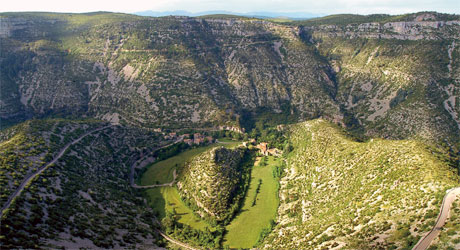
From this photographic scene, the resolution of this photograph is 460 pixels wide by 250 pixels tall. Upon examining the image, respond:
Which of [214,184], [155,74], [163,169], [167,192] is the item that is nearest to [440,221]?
[214,184]

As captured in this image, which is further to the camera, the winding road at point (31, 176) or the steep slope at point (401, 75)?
the steep slope at point (401, 75)

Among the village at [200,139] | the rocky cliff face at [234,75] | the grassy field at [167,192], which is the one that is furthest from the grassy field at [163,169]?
the rocky cliff face at [234,75]

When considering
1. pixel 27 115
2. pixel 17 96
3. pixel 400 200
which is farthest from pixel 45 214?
pixel 17 96

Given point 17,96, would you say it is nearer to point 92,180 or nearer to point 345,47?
point 92,180

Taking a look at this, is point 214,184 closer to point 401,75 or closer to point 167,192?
point 167,192

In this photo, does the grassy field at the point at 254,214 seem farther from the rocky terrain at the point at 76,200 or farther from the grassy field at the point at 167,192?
the rocky terrain at the point at 76,200

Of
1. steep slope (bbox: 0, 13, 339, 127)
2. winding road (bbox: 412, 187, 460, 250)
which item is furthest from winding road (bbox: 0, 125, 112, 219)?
winding road (bbox: 412, 187, 460, 250)
